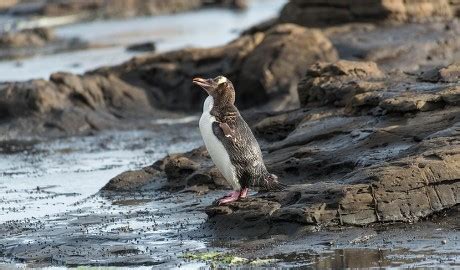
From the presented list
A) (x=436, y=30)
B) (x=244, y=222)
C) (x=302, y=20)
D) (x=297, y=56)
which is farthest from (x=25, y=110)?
(x=244, y=222)

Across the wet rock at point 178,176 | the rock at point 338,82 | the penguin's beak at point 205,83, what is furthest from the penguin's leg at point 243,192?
the rock at point 338,82

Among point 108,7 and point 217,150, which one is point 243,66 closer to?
point 217,150

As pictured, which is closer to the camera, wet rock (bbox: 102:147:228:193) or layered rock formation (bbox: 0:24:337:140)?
wet rock (bbox: 102:147:228:193)

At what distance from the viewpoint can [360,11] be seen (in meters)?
28.3

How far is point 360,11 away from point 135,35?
2076 cm

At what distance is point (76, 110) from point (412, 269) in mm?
14814

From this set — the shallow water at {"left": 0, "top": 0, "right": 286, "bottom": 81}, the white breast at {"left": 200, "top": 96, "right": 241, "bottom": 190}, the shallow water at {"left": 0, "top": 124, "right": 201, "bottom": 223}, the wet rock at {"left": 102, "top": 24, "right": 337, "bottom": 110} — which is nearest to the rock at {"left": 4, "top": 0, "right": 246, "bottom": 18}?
the shallow water at {"left": 0, "top": 0, "right": 286, "bottom": 81}

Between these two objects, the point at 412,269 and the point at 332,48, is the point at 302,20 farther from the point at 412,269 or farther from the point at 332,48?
the point at 412,269

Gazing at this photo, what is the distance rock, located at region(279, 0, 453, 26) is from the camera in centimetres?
2819

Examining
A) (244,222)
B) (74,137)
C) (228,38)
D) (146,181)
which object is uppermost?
(244,222)

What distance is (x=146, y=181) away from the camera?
16656 millimetres

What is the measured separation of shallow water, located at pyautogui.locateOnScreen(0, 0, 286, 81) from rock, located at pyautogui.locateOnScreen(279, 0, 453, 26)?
7011 mm

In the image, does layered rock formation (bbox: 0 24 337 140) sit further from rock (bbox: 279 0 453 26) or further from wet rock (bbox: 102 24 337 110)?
rock (bbox: 279 0 453 26)

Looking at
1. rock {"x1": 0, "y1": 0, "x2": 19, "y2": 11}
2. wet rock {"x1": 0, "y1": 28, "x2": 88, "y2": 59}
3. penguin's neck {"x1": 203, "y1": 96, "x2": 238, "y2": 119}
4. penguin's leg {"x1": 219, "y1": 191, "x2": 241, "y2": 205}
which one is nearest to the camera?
penguin's leg {"x1": 219, "y1": 191, "x2": 241, "y2": 205}
